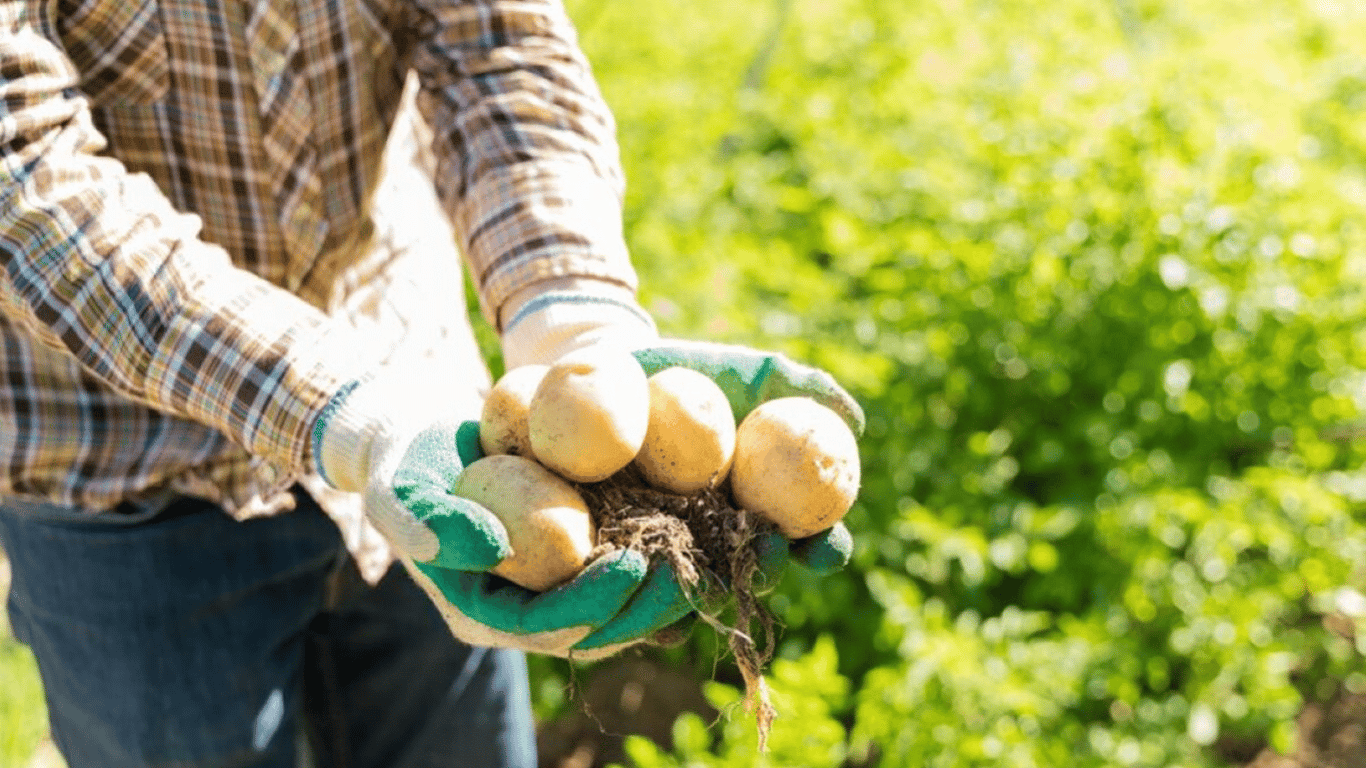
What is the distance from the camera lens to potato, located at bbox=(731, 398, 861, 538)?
1.48 meters

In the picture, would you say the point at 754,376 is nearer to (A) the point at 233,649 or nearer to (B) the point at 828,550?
(B) the point at 828,550

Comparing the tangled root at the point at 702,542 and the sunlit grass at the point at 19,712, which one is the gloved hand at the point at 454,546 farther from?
the sunlit grass at the point at 19,712

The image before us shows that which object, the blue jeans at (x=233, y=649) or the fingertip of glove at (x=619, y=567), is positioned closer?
the fingertip of glove at (x=619, y=567)

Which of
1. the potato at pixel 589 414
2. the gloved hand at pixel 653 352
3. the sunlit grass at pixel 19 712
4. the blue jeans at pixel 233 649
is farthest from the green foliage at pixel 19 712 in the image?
the potato at pixel 589 414

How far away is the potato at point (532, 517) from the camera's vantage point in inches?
54.4

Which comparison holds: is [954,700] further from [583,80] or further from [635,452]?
[583,80]

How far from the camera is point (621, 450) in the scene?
1.49 metres

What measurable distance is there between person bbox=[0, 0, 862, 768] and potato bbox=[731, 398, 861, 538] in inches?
1.6

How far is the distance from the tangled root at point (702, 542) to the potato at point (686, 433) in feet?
0.09

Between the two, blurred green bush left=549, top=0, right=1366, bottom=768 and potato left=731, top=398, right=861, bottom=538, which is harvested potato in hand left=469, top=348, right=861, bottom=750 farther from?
blurred green bush left=549, top=0, right=1366, bottom=768

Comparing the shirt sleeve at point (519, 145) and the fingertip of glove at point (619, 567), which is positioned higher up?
the shirt sleeve at point (519, 145)

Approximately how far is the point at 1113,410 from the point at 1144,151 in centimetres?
72

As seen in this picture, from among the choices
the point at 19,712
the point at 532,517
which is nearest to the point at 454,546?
the point at 532,517

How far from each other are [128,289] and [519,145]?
0.54 metres
